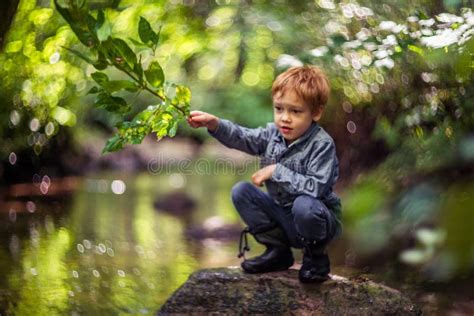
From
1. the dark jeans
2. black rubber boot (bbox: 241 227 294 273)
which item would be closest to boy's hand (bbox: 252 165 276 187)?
the dark jeans

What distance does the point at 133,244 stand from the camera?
4594mm

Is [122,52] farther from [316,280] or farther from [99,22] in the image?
[316,280]

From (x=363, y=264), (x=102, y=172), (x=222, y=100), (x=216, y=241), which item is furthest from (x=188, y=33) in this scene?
(x=363, y=264)

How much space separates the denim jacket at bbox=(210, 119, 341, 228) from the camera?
2.82m

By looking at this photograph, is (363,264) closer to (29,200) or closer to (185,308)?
(185,308)

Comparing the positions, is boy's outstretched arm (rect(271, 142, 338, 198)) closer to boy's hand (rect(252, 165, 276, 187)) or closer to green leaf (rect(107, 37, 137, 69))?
boy's hand (rect(252, 165, 276, 187))

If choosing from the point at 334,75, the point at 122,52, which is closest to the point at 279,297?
the point at 122,52

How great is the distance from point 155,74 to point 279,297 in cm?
100

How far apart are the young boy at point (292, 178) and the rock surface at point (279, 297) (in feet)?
0.18

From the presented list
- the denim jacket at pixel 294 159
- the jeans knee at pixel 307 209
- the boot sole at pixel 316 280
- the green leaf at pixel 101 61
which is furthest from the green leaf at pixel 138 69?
the boot sole at pixel 316 280

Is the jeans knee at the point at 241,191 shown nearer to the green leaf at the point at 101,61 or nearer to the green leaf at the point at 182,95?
the green leaf at the point at 182,95

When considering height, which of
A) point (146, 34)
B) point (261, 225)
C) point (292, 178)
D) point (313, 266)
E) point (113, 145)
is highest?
point (146, 34)

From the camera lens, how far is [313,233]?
281cm

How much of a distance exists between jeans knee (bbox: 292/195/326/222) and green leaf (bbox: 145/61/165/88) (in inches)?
26.2
